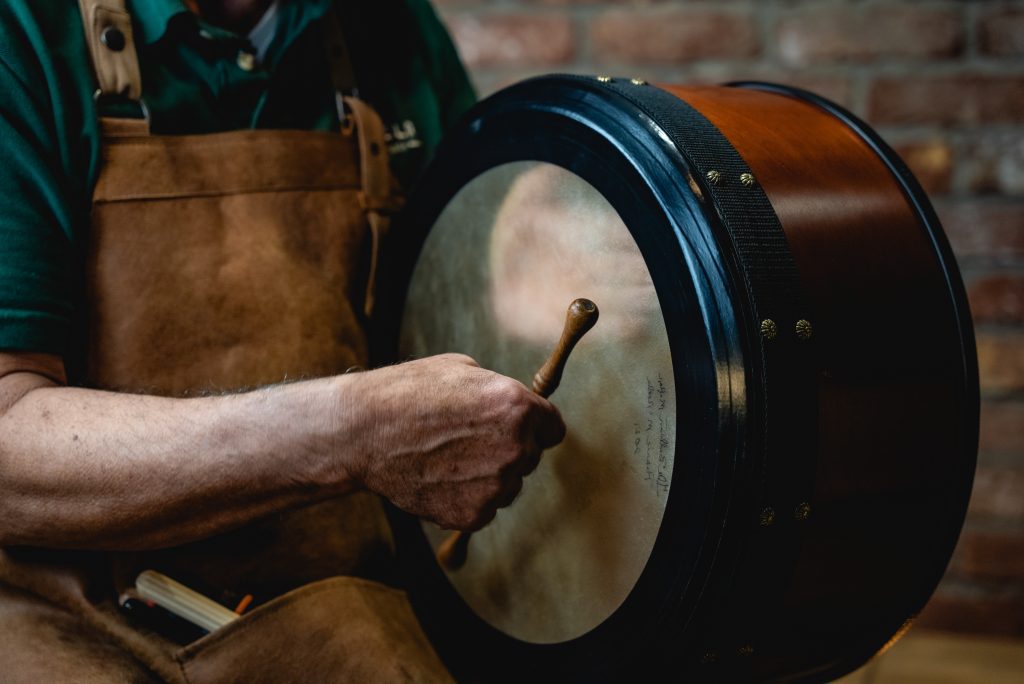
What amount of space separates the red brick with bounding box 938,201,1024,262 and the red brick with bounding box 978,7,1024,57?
246 mm

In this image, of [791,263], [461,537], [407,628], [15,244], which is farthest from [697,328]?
Result: [15,244]

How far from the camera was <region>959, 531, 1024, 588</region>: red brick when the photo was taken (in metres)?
1.61

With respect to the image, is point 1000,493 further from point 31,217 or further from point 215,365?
point 31,217

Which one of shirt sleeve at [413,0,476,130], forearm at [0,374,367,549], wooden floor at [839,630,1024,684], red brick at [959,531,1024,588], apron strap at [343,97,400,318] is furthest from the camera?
red brick at [959,531,1024,588]

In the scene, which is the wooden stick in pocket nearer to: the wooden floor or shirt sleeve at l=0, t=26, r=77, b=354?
shirt sleeve at l=0, t=26, r=77, b=354

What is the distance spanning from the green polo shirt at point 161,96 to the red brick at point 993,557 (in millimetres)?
1127

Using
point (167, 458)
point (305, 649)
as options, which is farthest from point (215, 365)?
point (305, 649)

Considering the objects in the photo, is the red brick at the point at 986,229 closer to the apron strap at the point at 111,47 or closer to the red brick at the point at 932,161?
the red brick at the point at 932,161

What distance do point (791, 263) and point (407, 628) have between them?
0.52 metres

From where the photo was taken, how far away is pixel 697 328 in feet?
2.23

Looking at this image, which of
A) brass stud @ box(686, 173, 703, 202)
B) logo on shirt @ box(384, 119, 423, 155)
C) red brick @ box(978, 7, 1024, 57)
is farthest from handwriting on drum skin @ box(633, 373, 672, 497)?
red brick @ box(978, 7, 1024, 57)

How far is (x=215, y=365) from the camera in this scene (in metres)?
0.93

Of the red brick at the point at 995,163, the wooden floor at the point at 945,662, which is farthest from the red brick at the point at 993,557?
the red brick at the point at 995,163

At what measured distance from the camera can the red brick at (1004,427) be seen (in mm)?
1586
